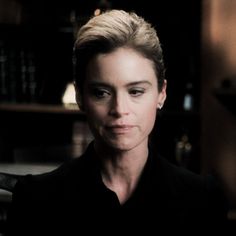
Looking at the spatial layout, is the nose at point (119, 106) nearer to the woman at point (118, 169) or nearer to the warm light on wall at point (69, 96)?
the woman at point (118, 169)

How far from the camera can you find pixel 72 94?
183 centimetres

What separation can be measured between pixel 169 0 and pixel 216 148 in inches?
25.6

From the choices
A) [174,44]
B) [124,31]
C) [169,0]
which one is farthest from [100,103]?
[169,0]

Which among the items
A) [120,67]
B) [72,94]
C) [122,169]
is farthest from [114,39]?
[72,94]

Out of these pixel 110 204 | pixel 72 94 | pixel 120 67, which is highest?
pixel 120 67

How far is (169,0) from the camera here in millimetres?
1878

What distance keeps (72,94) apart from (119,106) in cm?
108

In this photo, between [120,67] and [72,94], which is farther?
[72,94]

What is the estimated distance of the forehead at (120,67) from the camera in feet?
2.50

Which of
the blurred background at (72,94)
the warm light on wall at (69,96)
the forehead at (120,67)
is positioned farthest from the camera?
the warm light on wall at (69,96)

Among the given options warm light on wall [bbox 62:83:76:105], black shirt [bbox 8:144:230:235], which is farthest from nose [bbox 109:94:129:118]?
warm light on wall [bbox 62:83:76:105]

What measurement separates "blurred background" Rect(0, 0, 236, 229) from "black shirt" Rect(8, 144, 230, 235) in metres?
0.68

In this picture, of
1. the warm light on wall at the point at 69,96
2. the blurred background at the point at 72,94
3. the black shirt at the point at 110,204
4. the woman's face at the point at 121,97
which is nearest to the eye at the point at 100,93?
the woman's face at the point at 121,97

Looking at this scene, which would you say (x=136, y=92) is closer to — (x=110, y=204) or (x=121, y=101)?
(x=121, y=101)
